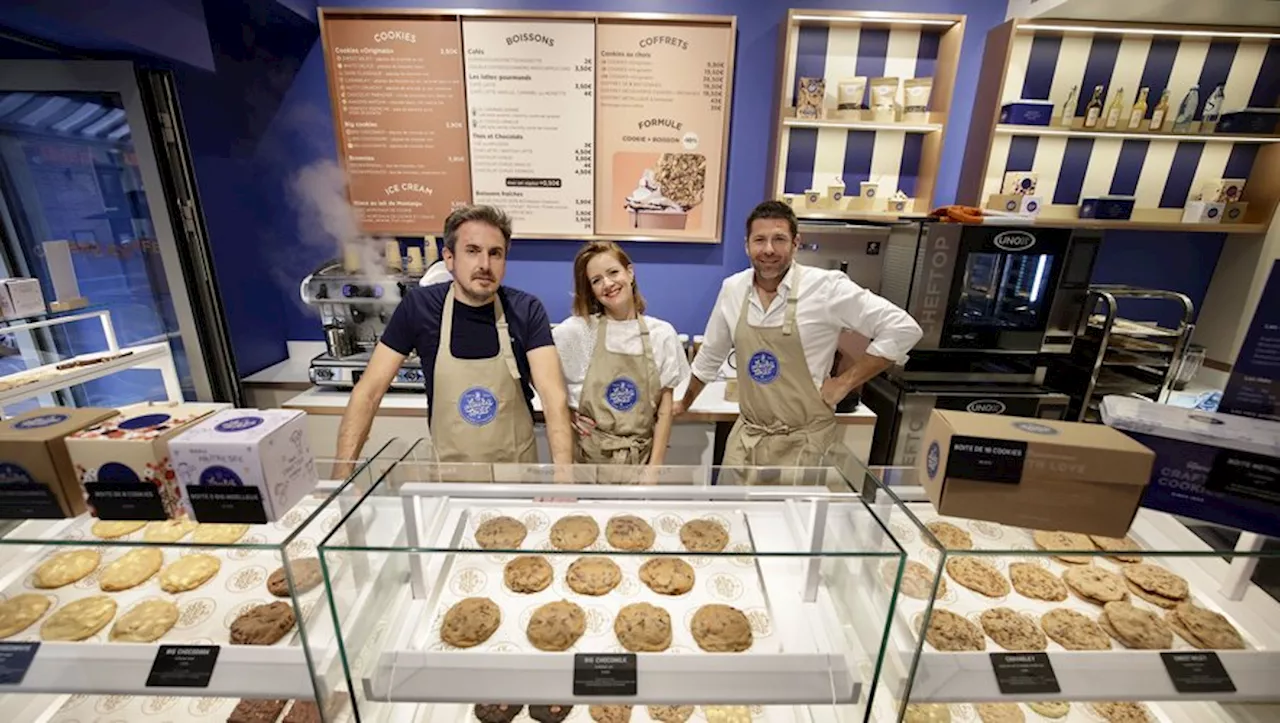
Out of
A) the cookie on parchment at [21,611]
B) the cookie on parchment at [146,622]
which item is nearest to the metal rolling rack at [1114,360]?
the cookie on parchment at [146,622]

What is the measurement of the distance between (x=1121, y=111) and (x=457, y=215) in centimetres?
410

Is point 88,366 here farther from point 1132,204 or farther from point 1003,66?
point 1132,204

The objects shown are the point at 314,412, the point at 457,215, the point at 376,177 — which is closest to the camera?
the point at 457,215

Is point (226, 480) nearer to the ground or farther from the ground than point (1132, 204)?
nearer to the ground

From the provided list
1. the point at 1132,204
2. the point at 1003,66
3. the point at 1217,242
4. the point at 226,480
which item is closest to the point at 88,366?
the point at 226,480

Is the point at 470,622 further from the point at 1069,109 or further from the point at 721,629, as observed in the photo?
the point at 1069,109

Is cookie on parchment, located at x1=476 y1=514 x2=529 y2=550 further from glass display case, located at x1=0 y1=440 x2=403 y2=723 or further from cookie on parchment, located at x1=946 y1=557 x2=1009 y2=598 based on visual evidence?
cookie on parchment, located at x1=946 y1=557 x2=1009 y2=598

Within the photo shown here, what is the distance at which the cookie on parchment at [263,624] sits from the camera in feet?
3.57

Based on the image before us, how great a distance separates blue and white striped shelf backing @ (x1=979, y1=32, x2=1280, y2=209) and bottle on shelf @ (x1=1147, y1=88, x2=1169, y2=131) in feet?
0.51

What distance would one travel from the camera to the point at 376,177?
11.4 ft

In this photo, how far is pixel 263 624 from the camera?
112 cm

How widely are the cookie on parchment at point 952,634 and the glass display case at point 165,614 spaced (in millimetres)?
1210

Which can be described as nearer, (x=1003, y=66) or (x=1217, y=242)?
(x=1003, y=66)

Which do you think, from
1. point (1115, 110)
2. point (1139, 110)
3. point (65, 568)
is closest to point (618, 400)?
point (65, 568)
